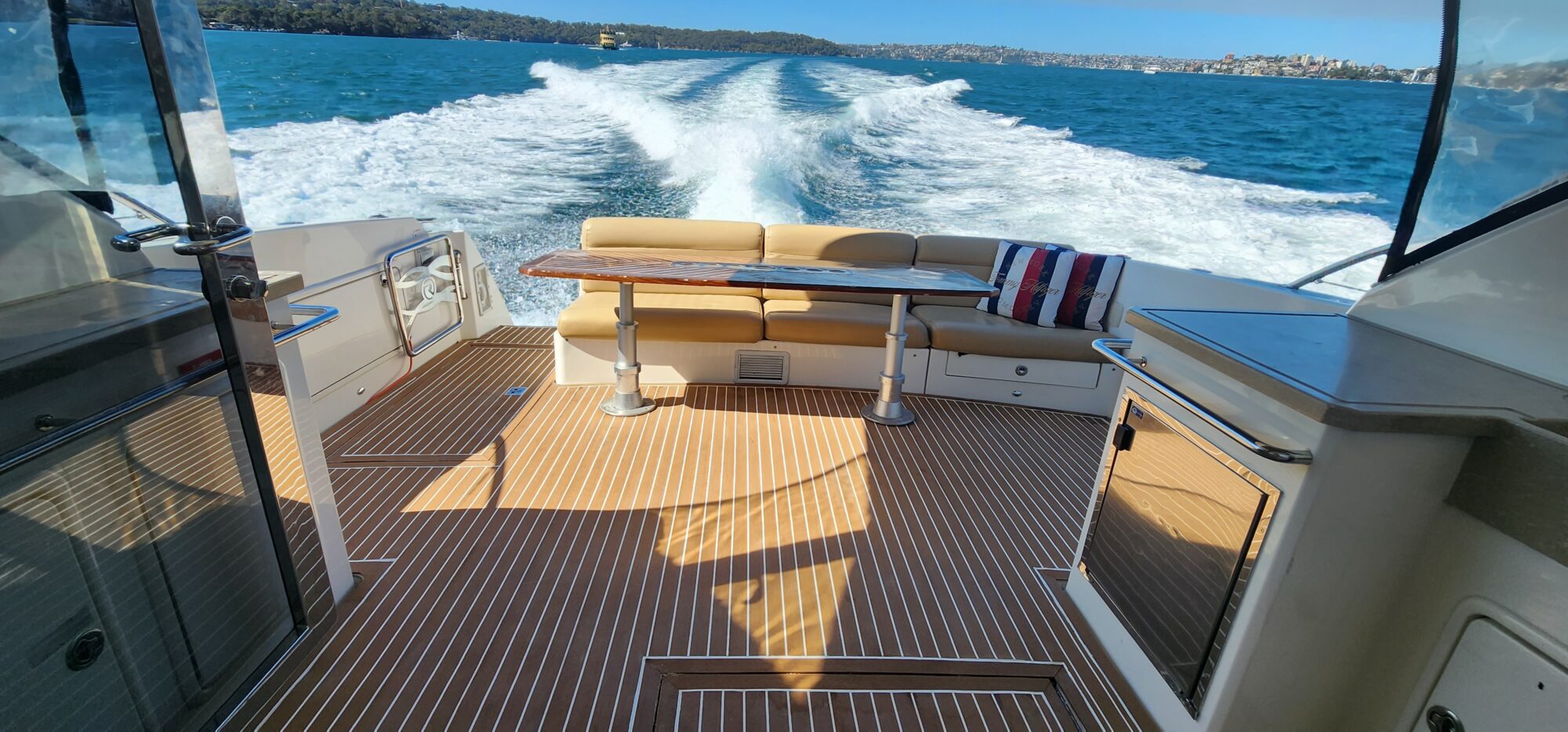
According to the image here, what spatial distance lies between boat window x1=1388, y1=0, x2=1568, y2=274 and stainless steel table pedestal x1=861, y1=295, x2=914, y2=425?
168 cm

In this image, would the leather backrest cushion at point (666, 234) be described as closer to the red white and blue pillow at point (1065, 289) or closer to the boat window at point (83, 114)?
the red white and blue pillow at point (1065, 289)

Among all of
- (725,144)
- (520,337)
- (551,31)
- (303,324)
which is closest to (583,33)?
(551,31)

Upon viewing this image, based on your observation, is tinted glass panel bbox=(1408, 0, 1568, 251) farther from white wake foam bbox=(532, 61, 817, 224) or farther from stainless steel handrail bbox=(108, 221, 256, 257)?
white wake foam bbox=(532, 61, 817, 224)

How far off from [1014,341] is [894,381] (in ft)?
2.15

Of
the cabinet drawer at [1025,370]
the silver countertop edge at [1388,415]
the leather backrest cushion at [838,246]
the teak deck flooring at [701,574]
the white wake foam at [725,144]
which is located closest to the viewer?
the silver countertop edge at [1388,415]

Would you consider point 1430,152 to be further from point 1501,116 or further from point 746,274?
point 746,274

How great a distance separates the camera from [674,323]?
10.4 ft

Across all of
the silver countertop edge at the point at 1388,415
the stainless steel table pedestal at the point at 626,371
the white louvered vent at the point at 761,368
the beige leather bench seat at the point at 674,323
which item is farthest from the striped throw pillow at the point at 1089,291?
the silver countertop edge at the point at 1388,415

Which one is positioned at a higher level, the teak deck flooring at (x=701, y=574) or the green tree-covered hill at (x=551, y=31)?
the green tree-covered hill at (x=551, y=31)

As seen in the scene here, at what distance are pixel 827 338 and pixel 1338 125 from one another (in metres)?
18.9

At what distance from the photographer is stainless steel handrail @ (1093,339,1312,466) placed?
1.07 meters

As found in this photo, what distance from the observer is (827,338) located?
3270 millimetres

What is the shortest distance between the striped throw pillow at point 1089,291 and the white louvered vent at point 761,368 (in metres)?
1.41

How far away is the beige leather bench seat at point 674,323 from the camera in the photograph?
3131 millimetres
